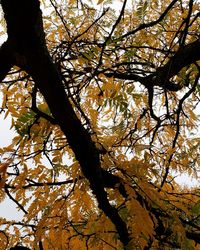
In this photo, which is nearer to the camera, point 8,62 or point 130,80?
point 8,62

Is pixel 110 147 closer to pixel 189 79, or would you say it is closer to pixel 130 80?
pixel 130 80

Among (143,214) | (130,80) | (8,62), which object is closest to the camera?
(8,62)

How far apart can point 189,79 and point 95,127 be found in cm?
131

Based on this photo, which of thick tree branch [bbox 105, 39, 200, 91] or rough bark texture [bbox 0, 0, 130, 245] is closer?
rough bark texture [bbox 0, 0, 130, 245]

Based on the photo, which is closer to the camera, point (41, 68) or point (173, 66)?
point (41, 68)

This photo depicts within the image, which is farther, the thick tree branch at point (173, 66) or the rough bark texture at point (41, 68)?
the thick tree branch at point (173, 66)

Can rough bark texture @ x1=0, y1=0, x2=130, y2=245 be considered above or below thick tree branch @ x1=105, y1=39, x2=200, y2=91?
below

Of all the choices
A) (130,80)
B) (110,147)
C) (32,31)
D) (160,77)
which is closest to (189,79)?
(130,80)

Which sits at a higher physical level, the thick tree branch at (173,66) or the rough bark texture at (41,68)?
the thick tree branch at (173,66)

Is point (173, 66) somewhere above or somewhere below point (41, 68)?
above

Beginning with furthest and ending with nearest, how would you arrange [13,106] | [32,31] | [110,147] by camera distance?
[110,147], [13,106], [32,31]

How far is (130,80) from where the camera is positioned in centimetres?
325

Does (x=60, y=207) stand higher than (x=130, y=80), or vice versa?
(x=130, y=80)

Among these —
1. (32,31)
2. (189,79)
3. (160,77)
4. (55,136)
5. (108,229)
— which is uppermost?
(189,79)
